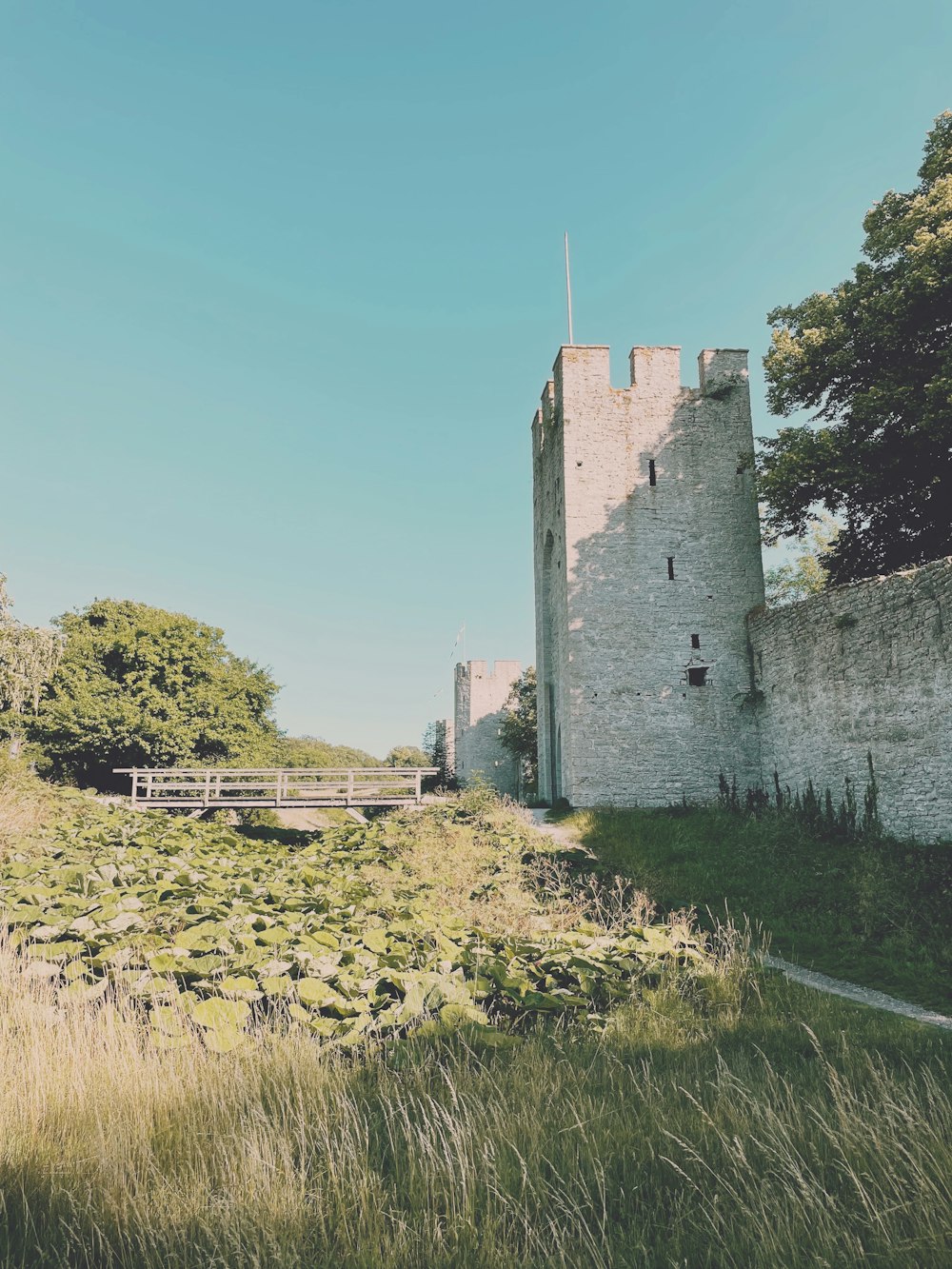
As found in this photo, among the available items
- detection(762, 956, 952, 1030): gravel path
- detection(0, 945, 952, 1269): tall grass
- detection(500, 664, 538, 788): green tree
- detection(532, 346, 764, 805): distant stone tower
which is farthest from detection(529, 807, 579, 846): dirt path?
detection(500, 664, 538, 788): green tree

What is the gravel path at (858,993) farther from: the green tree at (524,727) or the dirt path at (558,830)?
the green tree at (524,727)

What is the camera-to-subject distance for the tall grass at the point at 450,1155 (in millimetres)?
2391

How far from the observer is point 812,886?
9742 mm

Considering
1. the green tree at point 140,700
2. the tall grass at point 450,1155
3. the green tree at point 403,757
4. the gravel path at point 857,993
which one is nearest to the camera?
the tall grass at point 450,1155

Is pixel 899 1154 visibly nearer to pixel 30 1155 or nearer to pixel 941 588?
pixel 30 1155

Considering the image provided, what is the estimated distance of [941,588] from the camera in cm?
1061

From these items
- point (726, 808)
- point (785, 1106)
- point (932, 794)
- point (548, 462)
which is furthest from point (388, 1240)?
point (548, 462)

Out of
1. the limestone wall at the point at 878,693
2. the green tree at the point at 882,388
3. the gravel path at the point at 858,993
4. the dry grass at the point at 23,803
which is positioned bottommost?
the gravel path at the point at 858,993

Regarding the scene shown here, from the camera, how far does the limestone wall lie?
10.7 metres

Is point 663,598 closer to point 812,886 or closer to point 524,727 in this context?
point 812,886

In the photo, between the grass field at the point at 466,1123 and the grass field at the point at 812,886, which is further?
the grass field at the point at 812,886

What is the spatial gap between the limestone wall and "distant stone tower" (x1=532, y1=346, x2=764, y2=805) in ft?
6.88

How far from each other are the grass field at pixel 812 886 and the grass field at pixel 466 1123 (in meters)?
2.08

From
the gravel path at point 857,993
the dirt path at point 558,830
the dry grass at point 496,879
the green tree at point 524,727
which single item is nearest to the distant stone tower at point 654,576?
the dirt path at point 558,830
